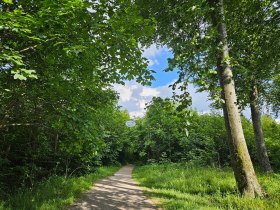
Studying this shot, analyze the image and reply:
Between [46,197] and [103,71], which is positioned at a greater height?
[103,71]

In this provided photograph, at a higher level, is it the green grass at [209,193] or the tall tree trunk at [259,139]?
the tall tree trunk at [259,139]

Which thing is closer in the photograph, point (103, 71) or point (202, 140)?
point (103, 71)

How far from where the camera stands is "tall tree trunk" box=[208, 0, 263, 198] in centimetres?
754

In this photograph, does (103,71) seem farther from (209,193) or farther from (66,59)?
(209,193)

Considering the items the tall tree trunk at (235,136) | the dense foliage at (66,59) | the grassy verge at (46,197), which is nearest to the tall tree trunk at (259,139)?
the tall tree trunk at (235,136)

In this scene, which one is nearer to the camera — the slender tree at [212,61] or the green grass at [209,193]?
the slender tree at [212,61]

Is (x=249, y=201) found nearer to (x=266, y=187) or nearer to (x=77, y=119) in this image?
(x=266, y=187)

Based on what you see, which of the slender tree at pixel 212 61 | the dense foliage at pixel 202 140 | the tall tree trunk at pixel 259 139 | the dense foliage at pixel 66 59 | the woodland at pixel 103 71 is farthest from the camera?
the dense foliage at pixel 202 140

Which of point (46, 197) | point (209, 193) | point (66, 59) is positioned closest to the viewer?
point (66, 59)

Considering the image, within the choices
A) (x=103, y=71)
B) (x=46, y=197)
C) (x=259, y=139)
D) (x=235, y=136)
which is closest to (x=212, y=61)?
(x=235, y=136)

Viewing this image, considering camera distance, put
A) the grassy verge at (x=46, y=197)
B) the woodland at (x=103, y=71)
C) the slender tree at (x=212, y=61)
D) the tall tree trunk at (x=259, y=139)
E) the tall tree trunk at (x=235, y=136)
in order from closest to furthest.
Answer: the woodland at (x=103, y=71) < the slender tree at (x=212, y=61) < the grassy verge at (x=46, y=197) < the tall tree trunk at (x=235, y=136) < the tall tree trunk at (x=259, y=139)

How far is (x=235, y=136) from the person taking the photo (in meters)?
7.86

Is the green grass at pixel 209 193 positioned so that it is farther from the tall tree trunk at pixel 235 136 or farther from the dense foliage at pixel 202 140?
the dense foliage at pixel 202 140

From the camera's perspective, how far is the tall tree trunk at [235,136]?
754 centimetres
